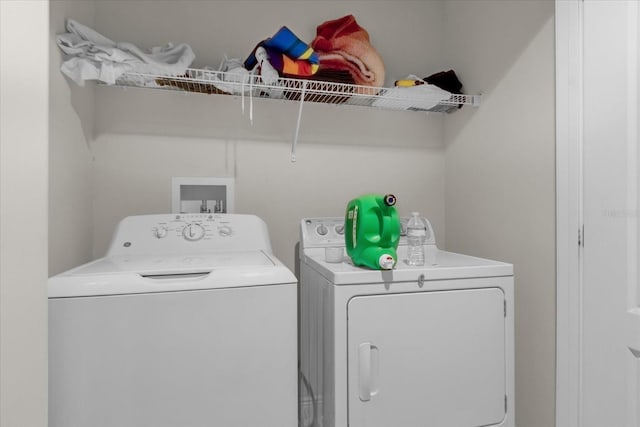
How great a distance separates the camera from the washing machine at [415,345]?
117cm

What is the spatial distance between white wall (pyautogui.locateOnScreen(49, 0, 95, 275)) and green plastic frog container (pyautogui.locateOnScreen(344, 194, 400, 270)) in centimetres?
108

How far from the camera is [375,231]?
4.15 feet

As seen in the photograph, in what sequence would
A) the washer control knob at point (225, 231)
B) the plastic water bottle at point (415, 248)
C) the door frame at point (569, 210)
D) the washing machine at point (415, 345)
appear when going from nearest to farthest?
the washing machine at point (415, 345)
the door frame at point (569, 210)
the plastic water bottle at point (415, 248)
the washer control knob at point (225, 231)

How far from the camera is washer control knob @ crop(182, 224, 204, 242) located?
4.87 ft

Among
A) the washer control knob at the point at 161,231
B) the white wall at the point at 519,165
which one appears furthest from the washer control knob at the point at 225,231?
the white wall at the point at 519,165

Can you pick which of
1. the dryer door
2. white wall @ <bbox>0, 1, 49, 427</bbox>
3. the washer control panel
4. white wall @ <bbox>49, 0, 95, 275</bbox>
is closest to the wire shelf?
white wall @ <bbox>49, 0, 95, 275</bbox>

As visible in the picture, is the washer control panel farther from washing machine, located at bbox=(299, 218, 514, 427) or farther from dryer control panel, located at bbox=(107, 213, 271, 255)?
washing machine, located at bbox=(299, 218, 514, 427)

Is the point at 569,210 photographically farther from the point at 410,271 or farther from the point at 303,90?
the point at 303,90

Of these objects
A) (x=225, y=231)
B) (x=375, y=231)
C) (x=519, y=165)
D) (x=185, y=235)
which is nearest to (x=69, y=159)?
(x=185, y=235)

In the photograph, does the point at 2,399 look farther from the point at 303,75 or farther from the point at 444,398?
the point at 303,75

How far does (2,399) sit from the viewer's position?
67 centimetres

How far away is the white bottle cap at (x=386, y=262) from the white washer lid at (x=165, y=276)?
1.01ft

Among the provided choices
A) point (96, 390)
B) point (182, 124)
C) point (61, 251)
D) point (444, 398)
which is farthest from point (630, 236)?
point (61, 251)

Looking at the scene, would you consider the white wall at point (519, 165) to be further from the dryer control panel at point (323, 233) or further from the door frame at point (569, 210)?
the dryer control panel at point (323, 233)
